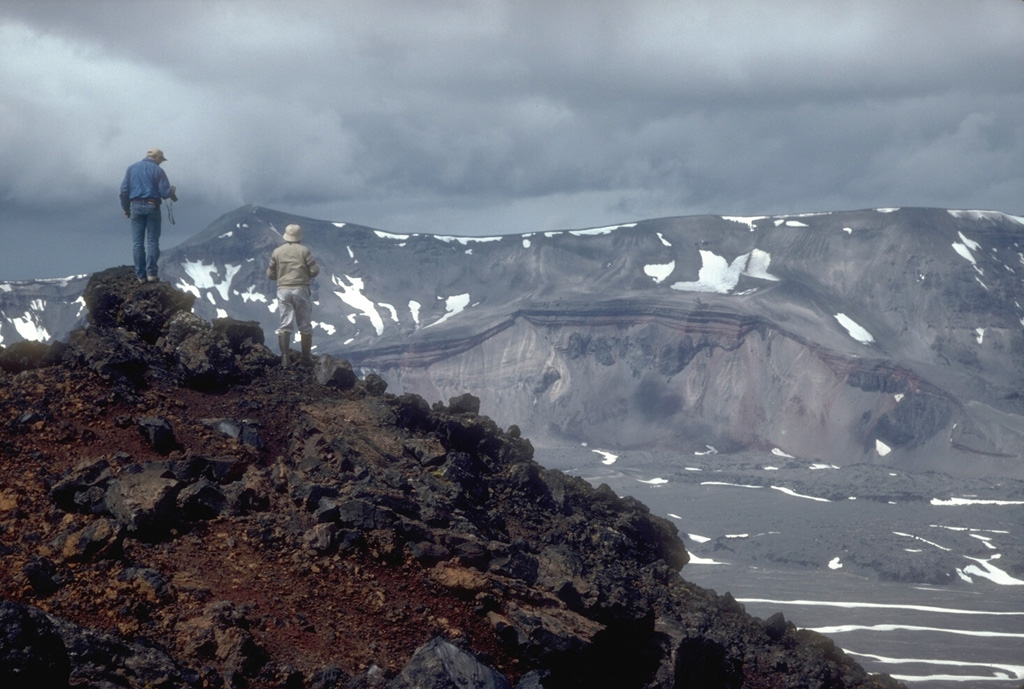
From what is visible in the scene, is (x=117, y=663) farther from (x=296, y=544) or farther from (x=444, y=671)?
(x=296, y=544)

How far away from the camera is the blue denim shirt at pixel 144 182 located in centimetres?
2144

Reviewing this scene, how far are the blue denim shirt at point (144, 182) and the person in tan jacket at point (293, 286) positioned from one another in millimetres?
2726

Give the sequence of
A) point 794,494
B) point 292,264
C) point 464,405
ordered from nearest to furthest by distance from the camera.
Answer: point 292,264 < point 464,405 < point 794,494

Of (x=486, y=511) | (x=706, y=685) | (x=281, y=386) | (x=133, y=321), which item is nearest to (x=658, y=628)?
(x=706, y=685)

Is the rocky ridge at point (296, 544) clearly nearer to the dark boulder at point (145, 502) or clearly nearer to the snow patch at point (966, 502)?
the dark boulder at point (145, 502)

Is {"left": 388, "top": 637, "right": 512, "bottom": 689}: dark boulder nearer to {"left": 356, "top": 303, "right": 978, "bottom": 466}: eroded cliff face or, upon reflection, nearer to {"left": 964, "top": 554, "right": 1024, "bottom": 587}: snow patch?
{"left": 964, "top": 554, "right": 1024, "bottom": 587}: snow patch

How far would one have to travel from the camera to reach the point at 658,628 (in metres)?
17.5

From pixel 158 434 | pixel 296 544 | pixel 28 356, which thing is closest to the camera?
pixel 296 544

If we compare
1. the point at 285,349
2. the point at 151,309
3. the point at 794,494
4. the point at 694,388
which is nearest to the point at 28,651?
the point at 285,349

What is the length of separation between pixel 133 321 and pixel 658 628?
12.0m

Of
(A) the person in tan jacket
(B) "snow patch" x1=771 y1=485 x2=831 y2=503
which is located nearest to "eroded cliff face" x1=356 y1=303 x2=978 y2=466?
(B) "snow patch" x1=771 y1=485 x2=831 y2=503

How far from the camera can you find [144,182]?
21453 millimetres

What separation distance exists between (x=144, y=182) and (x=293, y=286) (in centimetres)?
374

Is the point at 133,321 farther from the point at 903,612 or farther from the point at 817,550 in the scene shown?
the point at 817,550
